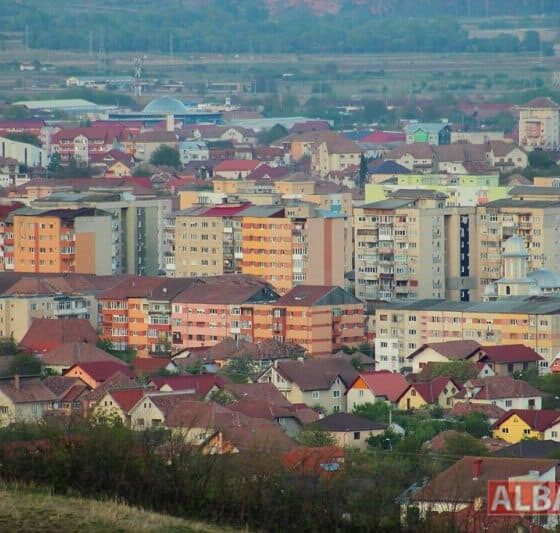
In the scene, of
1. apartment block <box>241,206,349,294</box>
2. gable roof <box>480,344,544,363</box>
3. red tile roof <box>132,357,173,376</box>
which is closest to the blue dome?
apartment block <box>241,206,349,294</box>

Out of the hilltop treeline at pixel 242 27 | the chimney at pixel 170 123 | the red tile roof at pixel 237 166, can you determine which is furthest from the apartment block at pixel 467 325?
the hilltop treeline at pixel 242 27

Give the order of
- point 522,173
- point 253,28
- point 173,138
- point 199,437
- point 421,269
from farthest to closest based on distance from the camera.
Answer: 1. point 253,28
2. point 173,138
3. point 522,173
4. point 421,269
5. point 199,437

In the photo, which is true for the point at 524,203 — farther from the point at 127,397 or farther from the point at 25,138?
the point at 25,138

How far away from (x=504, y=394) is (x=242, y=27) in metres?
77.7

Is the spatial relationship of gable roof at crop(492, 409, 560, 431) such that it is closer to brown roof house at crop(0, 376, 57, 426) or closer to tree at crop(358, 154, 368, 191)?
brown roof house at crop(0, 376, 57, 426)

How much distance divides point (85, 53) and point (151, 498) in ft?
258

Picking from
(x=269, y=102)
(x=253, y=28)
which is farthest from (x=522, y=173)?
(x=253, y=28)

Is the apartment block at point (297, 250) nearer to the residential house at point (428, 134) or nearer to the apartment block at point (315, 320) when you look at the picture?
the apartment block at point (315, 320)

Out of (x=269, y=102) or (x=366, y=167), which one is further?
(x=269, y=102)

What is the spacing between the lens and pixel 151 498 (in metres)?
17.5

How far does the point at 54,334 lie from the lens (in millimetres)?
32562

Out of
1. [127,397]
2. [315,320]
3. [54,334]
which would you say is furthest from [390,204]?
[127,397]

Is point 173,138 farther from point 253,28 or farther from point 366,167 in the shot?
point 253,28

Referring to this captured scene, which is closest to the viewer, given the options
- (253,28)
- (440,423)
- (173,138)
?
(440,423)
